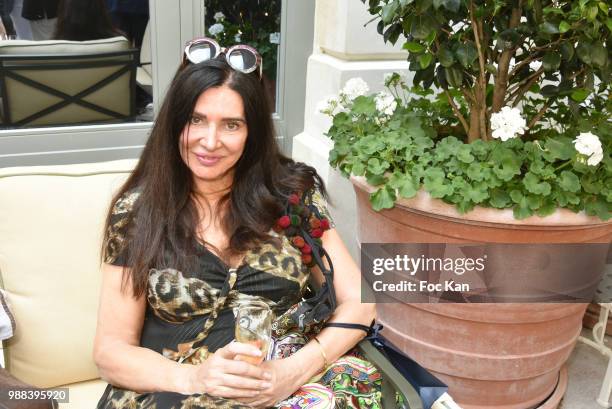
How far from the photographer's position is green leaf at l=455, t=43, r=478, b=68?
75.1 inches

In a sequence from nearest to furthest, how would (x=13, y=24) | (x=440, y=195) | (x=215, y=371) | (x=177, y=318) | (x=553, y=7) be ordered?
(x=215, y=371) < (x=177, y=318) < (x=553, y=7) < (x=440, y=195) < (x=13, y=24)

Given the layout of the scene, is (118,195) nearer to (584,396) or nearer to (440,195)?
(440,195)

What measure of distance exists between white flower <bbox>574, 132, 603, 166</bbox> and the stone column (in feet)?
4.03

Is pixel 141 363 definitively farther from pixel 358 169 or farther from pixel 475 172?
pixel 475 172

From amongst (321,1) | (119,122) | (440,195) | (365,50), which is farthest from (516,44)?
(119,122)

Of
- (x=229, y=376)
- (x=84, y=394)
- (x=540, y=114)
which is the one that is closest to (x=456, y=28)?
(x=540, y=114)

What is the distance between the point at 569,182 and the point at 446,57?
54cm

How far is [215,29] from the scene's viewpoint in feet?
9.85

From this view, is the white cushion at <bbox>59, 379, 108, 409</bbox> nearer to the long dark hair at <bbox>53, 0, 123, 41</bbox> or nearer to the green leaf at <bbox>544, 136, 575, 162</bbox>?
the green leaf at <bbox>544, 136, 575, 162</bbox>

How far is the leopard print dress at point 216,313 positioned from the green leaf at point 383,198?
448 mm

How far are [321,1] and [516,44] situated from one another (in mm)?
1313

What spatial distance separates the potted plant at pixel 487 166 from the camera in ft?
6.10

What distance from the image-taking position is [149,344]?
167cm

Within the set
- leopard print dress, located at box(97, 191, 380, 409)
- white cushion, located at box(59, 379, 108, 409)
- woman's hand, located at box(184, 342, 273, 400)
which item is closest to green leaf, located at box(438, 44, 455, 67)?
leopard print dress, located at box(97, 191, 380, 409)
